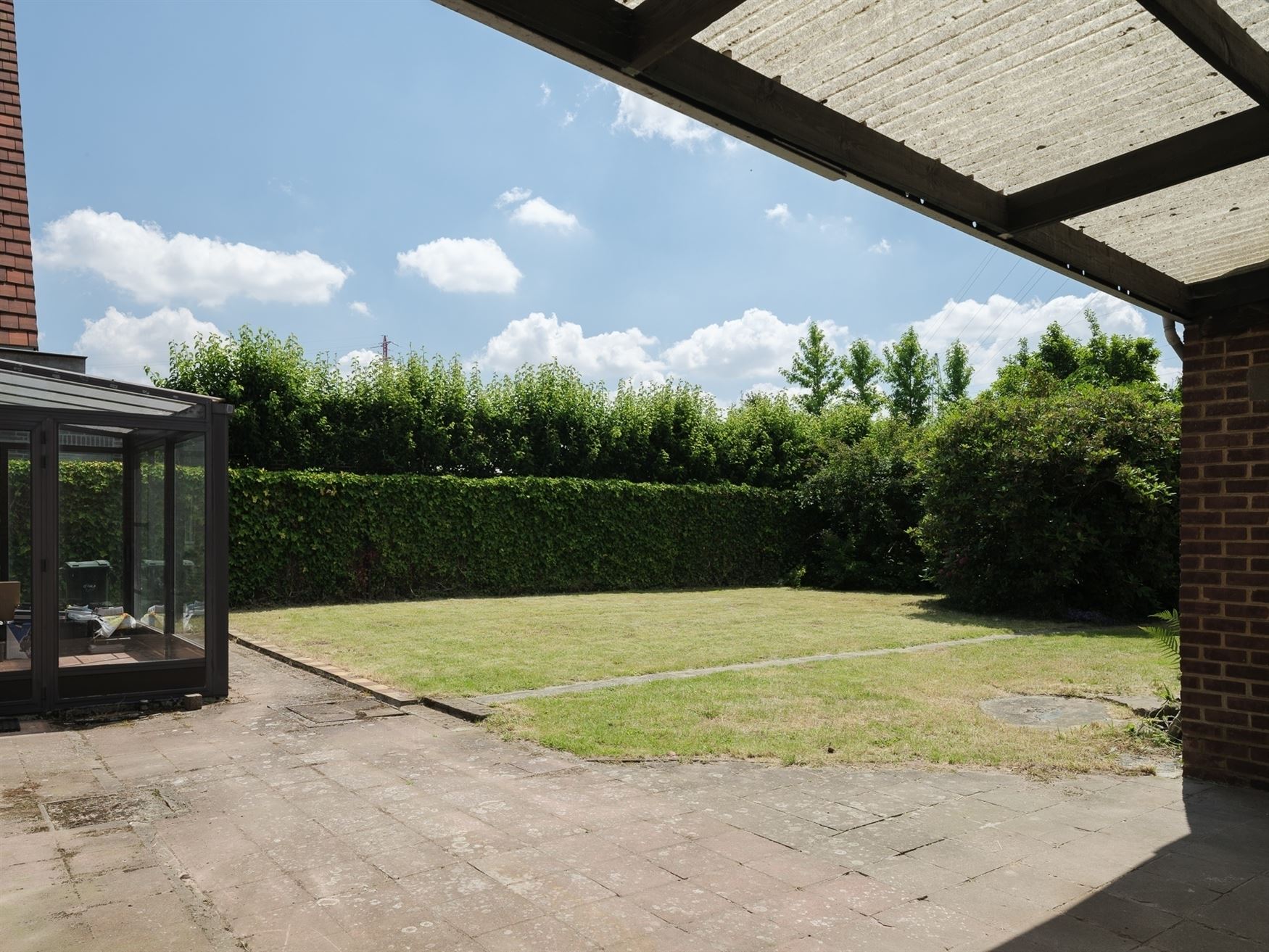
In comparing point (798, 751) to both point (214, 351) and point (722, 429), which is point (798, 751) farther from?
point (722, 429)

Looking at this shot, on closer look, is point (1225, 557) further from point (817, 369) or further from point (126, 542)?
point (817, 369)

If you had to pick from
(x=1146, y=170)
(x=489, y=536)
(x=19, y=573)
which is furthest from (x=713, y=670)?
(x=489, y=536)

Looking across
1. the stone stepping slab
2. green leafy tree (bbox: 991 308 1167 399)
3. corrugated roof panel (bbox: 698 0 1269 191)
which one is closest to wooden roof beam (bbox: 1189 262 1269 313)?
corrugated roof panel (bbox: 698 0 1269 191)

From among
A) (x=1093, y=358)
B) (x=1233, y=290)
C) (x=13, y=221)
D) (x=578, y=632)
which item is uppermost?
(x=1093, y=358)

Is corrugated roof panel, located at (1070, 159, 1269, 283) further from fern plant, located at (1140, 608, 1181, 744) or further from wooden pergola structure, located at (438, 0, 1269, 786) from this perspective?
fern plant, located at (1140, 608, 1181, 744)

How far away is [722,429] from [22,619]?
54.7 ft

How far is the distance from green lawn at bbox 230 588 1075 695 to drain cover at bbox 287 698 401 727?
0.51 metres

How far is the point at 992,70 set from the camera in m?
3.05

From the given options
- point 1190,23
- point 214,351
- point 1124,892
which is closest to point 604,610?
point 214,351

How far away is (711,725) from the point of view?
6531mm

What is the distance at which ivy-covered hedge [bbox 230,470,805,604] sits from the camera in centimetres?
1546

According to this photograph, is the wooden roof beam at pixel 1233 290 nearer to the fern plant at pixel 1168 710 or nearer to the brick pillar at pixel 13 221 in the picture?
the fern plant at pixel 1168 710

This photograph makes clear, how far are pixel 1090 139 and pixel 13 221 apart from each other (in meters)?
9.65

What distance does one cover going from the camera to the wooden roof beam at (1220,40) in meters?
2.59
